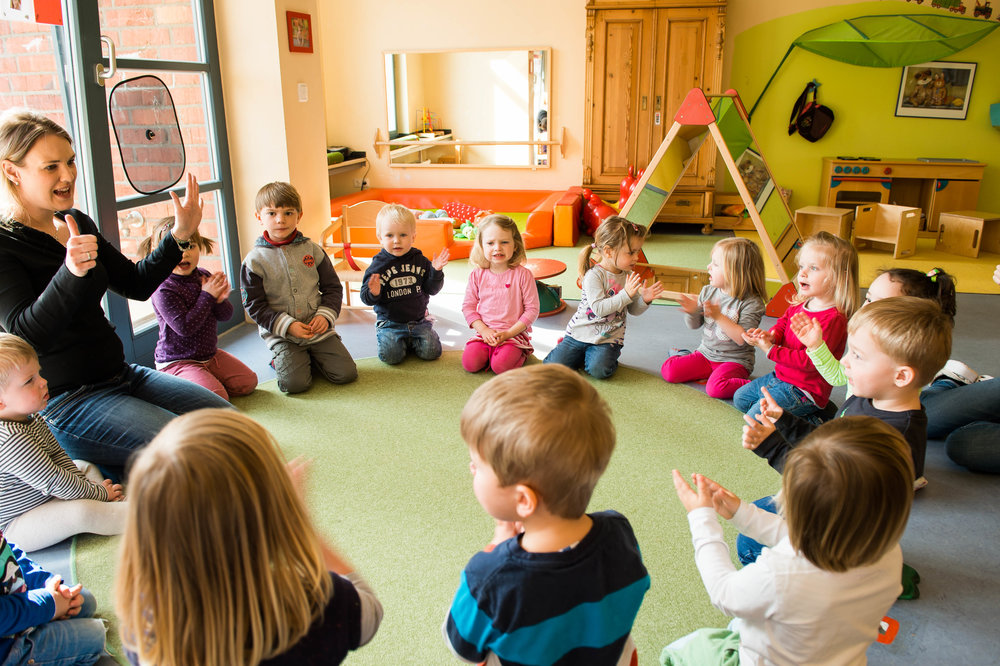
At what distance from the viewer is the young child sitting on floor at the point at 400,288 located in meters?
3.94

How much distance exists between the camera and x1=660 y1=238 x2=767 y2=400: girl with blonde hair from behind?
3.54 metres

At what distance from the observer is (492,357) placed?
3.89m

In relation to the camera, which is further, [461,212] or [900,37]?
[461,212]

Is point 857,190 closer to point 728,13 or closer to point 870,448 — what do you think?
point 728,13

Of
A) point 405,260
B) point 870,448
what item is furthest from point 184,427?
point 405,260

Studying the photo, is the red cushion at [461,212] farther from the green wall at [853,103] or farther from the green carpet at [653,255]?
the green wall at [853,103]

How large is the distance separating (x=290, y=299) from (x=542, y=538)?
2849 mm

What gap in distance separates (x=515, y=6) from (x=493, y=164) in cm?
174

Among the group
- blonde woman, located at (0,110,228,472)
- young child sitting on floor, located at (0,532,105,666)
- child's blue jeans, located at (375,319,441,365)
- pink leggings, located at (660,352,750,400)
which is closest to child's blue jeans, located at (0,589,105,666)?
young child sitting on floor, located at (0,532,105,666)

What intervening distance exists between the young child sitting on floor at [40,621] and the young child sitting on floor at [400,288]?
226cm

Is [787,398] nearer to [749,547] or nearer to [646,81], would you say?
[749,547]

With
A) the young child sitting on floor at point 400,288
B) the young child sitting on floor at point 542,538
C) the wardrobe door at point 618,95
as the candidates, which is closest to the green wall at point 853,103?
the wardrobe door at point 618,95

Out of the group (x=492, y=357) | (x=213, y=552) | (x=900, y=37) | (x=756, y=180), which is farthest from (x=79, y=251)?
(x=900, y=37)

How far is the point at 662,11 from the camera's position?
7352 millimetres
